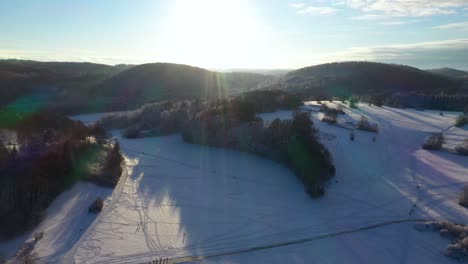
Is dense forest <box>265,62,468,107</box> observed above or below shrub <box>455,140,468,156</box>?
above

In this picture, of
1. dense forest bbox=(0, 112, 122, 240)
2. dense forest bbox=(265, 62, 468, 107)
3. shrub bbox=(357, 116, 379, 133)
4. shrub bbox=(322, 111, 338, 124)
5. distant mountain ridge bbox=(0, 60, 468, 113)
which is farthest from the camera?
dense forest bbox=(265, 62, 468, 107)

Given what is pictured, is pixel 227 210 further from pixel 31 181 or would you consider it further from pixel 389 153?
pixel 389 153

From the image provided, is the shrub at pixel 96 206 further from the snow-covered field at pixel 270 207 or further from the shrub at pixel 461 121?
the shrub at pixel 461 121

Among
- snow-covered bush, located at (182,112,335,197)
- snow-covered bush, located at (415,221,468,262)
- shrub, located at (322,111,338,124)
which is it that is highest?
shrub, located at (322,111,338,124)

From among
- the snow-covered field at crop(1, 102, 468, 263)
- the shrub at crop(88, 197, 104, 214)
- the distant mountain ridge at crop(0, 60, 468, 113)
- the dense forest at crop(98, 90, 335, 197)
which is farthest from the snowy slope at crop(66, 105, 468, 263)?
the distant mountain ridge at crop(0, 60, 468, 113)

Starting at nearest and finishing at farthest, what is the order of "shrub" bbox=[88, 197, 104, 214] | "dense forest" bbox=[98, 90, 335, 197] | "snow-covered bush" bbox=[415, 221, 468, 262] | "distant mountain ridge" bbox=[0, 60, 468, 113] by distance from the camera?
"snow-covered bush" bbox=[415, 221, 468, 262], "shrub" bbox=[88, 197, 104, 214], "dense forest" bbox=[98, 90, 335, 197], "distant mountain ridge" bbox=[0, 60, 468, 113]

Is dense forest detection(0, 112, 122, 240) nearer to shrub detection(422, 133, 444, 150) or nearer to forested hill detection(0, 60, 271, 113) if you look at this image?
shrub detection(422, 133, 444, 150)
